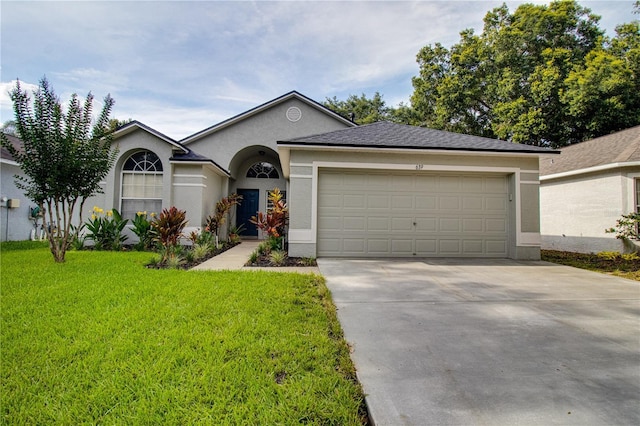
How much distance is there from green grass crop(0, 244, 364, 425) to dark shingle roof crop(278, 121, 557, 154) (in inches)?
192

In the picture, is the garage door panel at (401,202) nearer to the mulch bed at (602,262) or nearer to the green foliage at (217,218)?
the mulch bed at (602,262)

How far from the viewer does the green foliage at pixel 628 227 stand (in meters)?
8.91

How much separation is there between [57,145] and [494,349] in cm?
914

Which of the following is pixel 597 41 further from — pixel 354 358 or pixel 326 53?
pixel 354 358

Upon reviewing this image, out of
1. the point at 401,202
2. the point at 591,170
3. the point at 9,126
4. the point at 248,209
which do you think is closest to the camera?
the point at 401,202

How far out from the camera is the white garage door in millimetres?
8828

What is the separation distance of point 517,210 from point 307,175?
20.0 ft

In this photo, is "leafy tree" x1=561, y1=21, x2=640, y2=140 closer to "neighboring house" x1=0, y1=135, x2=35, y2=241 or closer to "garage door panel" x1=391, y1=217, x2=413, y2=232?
"garage door panel" x1=391, y1=217, x2=413, y2=232

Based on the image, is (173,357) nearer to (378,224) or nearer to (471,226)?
(378,224)

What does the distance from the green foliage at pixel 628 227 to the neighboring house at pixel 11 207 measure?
20085 mm

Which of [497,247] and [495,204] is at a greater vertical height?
[495,204]

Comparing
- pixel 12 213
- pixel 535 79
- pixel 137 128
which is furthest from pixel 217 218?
pixel 535 79

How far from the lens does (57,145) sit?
703cm

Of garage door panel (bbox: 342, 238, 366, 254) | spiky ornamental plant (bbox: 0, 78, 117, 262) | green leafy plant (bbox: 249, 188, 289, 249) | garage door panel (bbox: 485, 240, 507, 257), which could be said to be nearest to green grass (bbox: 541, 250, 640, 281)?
garage door panel (bbox: 485, 240, 507, 257)
